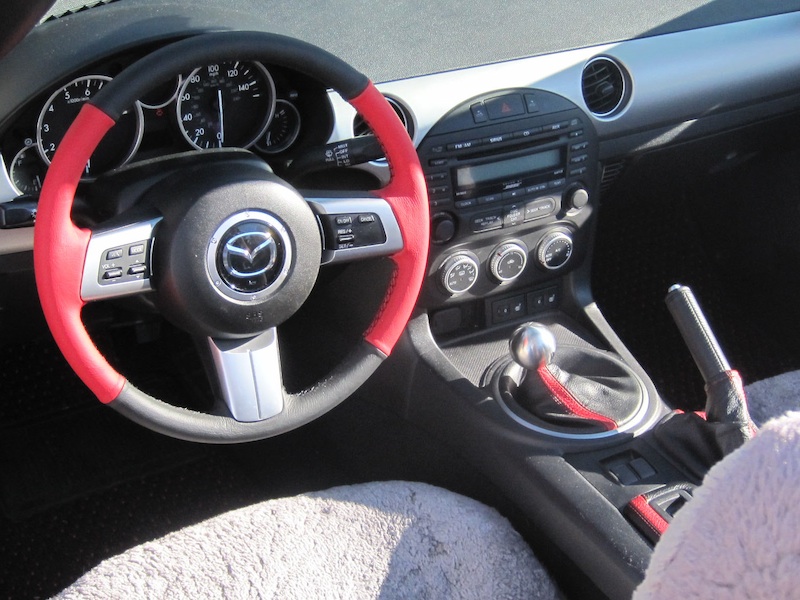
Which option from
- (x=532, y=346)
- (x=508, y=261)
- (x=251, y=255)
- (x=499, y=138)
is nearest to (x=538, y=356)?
(x=532, y=346)

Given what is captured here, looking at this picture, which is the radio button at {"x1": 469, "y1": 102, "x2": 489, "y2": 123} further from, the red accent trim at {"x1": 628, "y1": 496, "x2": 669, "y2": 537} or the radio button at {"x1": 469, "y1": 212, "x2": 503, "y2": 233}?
the red accent trim at {"x1": 628, "y1": 496, "x2": 669, "y2": 537}

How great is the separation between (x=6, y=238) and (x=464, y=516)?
0.72 meters

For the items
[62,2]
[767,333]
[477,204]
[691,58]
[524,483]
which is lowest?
[767,333]

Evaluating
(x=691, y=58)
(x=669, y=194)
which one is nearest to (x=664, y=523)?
(x=691, y=58)

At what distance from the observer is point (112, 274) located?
1.03m

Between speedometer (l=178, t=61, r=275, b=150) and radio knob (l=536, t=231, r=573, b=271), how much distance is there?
0.54 m

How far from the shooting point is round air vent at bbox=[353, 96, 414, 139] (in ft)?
4.47

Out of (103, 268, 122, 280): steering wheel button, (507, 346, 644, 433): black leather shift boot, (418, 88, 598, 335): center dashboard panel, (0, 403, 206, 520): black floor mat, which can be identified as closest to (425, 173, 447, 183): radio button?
(418, 88, 598, 335): center dashboard panel

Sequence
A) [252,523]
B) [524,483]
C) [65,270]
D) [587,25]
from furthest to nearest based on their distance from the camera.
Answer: [587,25], [524,483], [252,523], [65,270]

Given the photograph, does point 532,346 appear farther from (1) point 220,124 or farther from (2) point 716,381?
(1) point 220,124

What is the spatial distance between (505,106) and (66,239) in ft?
2.43

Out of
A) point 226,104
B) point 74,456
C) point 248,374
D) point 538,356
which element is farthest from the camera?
point 74,456

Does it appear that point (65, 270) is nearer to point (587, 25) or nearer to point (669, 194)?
point (587, 25)

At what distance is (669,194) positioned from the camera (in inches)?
81.0
